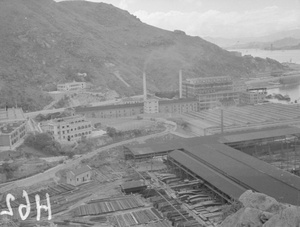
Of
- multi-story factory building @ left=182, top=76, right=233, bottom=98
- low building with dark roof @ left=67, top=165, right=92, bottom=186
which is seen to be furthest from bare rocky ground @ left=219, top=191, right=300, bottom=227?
multi-story factory building @ left=182, top=76, right=233, bottom=98

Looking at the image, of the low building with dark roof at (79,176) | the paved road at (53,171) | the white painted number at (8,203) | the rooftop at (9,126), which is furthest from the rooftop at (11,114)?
the white painted number at (8,203)

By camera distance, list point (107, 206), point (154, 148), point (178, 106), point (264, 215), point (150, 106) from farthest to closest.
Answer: point (178, 106)
point (150, 106)
point (154, 148)
point (107, 206)
point (264, 215)

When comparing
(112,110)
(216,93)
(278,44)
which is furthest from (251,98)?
(112,110)

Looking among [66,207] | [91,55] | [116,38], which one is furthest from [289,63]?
[66,207]

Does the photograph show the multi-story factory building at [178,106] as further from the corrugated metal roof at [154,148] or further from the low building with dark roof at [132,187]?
the low building with dark roof at [132,187]

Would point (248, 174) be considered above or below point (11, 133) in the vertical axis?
below

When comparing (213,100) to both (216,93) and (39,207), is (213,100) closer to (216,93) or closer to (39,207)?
(216,93)

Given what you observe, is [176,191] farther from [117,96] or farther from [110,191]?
[117,96]
